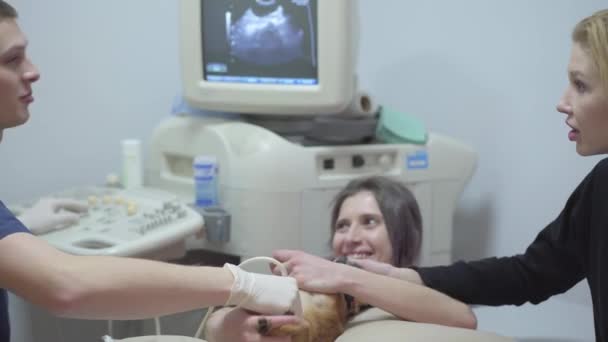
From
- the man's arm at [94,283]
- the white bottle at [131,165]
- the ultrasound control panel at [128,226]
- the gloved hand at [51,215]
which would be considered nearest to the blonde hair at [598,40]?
the man's arm at [94,283]

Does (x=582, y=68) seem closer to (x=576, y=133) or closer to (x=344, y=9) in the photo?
(x=576, y=133)

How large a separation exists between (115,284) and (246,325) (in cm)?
26

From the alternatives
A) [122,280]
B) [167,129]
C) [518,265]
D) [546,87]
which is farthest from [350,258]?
[546,87]

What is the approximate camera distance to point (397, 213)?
5.51 ft

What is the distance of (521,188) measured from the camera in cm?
229

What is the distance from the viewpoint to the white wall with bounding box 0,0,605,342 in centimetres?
215

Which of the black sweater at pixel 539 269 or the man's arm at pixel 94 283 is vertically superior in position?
the man's arm at pixel 94 283

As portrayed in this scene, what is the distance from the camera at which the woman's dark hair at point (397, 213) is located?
167cm

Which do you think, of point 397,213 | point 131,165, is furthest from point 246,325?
point 131,165

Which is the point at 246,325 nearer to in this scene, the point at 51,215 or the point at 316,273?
the point at 316,273

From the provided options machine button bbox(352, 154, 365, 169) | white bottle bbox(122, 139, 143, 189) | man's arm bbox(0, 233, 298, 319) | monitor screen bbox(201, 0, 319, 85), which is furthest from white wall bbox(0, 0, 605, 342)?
man's arm bbox(0, 233, 298, 319)

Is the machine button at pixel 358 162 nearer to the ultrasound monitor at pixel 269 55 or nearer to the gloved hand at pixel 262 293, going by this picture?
the ultrasound monitor at pixel 269 55

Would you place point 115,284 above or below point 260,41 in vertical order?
below

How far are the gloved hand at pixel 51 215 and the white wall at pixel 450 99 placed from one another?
0.41m
